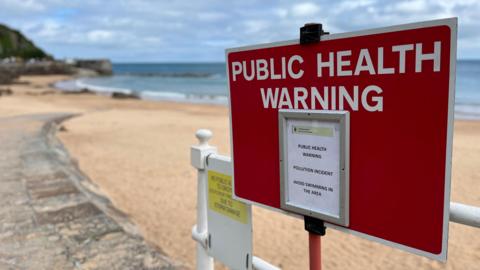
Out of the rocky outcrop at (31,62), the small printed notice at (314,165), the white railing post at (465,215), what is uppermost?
the rocky outcrop at (31,62)

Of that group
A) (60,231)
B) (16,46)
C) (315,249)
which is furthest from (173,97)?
(16,46)

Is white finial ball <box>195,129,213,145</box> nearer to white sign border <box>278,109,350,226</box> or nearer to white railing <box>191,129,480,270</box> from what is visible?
white railing <box>191,129,480,270</box>

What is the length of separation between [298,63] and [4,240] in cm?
290

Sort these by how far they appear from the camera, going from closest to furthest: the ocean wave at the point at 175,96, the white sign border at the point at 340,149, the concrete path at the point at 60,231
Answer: the white sign border at the point at 340,149 → the concrete path at the point at 60,231 → the ocean wave at the point at 175,96

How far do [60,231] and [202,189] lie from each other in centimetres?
166

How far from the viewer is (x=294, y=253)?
438 cm

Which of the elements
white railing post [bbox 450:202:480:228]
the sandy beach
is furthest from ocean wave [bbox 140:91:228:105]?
white railing post [bbox 450:202:480:228]

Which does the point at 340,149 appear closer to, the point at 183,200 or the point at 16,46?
the point at 183,200

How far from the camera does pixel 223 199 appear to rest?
→ 2.35 metres

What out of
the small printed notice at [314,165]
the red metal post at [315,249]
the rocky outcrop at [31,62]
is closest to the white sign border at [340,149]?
the small printed notice at [314,165]

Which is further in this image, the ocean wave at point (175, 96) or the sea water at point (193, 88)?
the ocean wave at point (175, 96)

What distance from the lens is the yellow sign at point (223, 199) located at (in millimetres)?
2246

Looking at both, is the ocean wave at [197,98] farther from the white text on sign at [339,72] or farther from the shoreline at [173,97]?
the white text on sign at [339,72]

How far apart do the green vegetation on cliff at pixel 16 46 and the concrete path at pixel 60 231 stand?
100 meters
